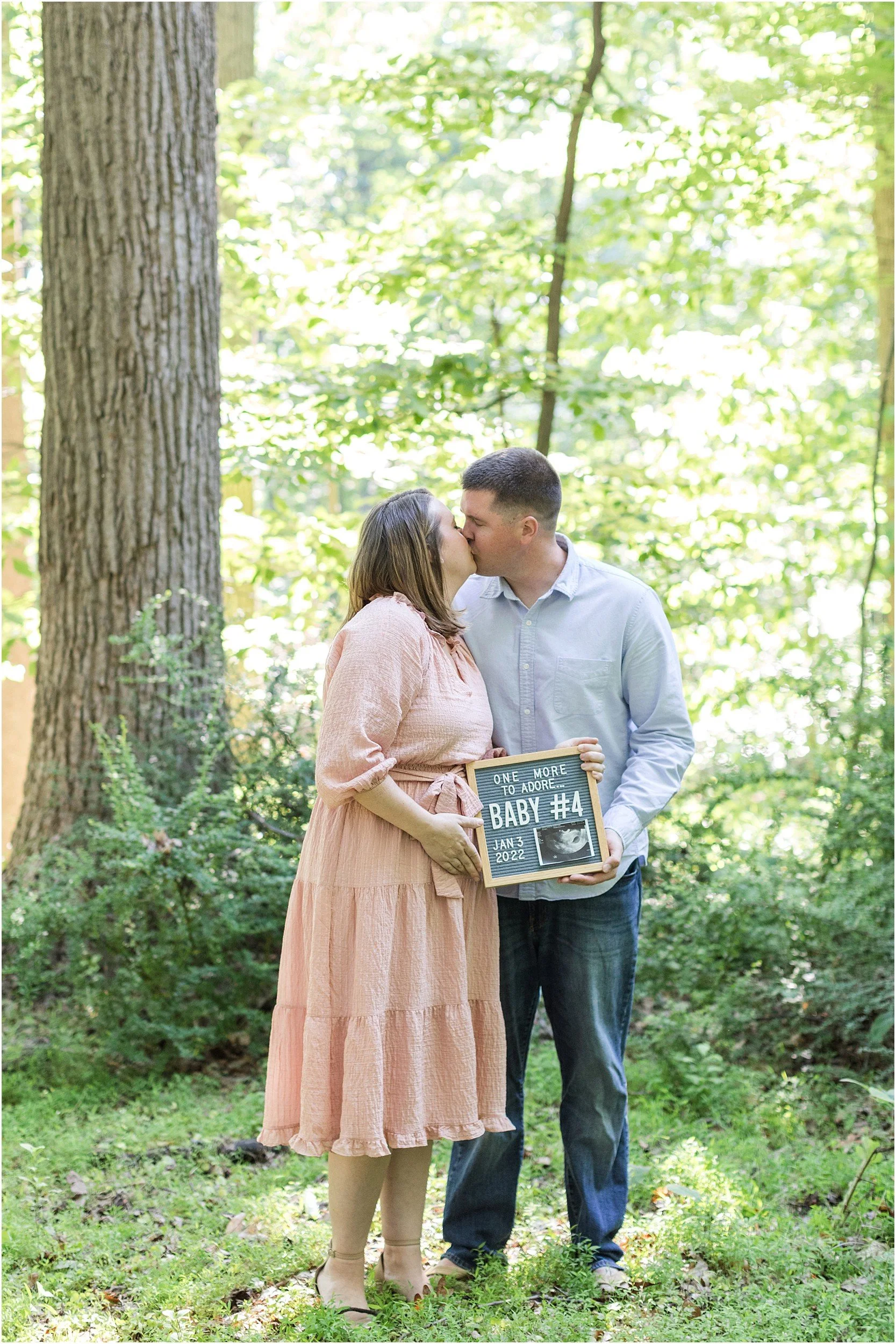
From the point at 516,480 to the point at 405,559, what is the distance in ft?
1.19

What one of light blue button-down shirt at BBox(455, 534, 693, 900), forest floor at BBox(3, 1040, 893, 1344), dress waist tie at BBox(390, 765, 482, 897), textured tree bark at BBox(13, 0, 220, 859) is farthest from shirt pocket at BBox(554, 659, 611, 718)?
textured tree bark at BBox(13, 0, 220, 859)

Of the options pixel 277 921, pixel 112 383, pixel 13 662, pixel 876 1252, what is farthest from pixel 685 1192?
pixel 13 662

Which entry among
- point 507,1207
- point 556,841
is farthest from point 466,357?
point 507,1207

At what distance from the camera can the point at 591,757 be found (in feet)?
8.95

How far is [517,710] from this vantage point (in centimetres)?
289

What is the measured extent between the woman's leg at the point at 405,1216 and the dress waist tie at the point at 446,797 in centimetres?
69

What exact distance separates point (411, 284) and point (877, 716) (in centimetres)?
372

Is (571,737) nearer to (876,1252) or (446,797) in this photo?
(446,797)

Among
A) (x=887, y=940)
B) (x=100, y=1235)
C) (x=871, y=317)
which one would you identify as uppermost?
(x=871, y=317)

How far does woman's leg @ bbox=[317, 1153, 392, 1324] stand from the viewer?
261 centimetres

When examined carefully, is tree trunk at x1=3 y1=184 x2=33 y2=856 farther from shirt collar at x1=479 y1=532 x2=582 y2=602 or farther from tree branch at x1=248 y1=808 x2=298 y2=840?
shirt collar at x1=479 y1=532 x2=582 y2=602

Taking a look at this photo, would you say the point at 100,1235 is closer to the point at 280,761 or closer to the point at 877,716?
the point at 280,761

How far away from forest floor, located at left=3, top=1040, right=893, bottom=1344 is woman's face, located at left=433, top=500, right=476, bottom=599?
70.0 inches

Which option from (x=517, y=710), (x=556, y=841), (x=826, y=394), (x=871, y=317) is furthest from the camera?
(x=871, y=317)
